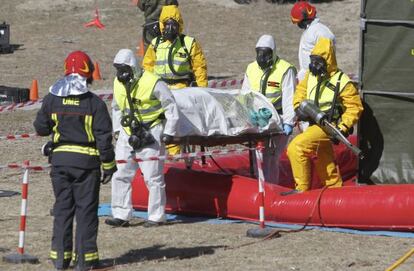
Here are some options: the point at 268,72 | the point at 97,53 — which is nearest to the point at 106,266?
the point at 268,72

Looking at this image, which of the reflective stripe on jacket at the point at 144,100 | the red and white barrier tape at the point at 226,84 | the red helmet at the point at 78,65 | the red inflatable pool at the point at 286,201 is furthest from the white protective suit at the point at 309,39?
the red and white barrier tape at the point at 226,84

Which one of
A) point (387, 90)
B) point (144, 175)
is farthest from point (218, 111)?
point (387, 90)


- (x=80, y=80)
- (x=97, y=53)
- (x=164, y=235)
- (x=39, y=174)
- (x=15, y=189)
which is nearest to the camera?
(x=80, y=80)

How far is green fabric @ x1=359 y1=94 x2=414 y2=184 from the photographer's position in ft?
45.5

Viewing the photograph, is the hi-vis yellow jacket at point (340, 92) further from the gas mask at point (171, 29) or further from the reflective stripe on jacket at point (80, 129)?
the reflective stripe on jacket at point (80, 129)

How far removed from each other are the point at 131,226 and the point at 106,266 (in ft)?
6.75

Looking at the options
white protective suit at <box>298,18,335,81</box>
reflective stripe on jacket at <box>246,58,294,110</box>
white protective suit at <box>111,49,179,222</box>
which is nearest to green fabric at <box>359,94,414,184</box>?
reflective stripe on jacket at <box>246,58,294,110</box>

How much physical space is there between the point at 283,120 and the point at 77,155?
154 inches

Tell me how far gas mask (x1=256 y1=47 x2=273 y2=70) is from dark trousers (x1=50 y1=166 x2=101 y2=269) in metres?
3.90

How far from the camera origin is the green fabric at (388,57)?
1370 cm

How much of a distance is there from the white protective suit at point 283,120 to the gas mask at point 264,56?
0.16ft

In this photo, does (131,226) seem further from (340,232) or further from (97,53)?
(97,53)

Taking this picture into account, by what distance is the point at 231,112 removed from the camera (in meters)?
13.4

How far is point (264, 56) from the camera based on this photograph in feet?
45.3
